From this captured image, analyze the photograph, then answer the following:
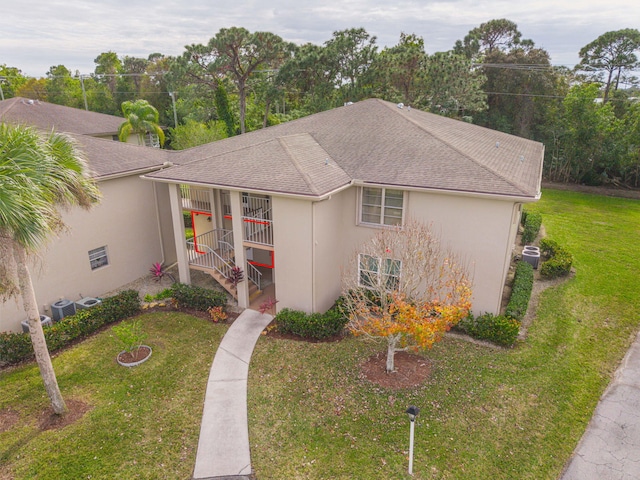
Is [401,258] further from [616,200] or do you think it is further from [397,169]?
[616,200]

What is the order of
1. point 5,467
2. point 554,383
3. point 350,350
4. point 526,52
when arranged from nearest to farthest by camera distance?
1. point 5,467
2. point 554,383
3. point 350,350
4. point 526,52

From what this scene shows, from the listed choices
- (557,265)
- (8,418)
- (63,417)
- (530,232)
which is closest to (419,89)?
(530,232)

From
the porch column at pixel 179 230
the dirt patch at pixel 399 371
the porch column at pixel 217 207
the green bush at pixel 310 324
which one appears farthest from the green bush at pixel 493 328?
the porch column at pixel 179 230

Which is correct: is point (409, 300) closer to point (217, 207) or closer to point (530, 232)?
point (217, 207)

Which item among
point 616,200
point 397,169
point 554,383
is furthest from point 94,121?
point 616,200

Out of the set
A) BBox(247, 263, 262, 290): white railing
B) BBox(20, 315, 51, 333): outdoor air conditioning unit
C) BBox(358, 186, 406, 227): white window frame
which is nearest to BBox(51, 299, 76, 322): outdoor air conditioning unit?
BBox(20, 315, 51, 333): outdoor air conditioning unit

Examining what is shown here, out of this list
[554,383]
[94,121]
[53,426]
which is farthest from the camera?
[94,121]

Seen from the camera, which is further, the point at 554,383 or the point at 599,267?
the point at 599,267
